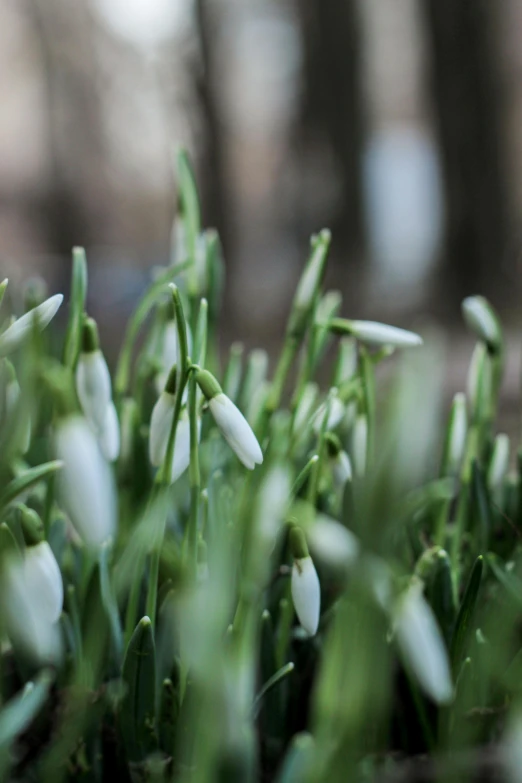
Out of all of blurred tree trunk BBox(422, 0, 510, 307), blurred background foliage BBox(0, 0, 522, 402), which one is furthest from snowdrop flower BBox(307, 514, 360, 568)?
blurred tree trunk BBox(422, 0, 510, 307)

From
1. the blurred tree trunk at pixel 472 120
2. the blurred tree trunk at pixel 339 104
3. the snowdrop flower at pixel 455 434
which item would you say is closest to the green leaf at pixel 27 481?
the snowdrop flower at pixel 455 434

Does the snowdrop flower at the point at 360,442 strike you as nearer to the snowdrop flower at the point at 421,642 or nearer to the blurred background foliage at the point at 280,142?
the snowdrop flower at the point at 421,642

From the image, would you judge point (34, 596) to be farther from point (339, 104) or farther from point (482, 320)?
point (339, 104)

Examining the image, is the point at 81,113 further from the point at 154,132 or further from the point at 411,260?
the point at 411,260

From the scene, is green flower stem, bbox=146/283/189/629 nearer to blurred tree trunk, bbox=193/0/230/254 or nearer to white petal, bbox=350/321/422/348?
white petal, bbox=350/321/422/348

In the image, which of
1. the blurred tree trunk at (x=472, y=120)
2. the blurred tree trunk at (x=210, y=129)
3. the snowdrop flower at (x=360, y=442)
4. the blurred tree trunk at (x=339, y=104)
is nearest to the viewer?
the snowdrop flower at (x=360, y=442)

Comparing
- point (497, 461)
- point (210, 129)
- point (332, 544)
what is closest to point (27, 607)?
point (332, 544)

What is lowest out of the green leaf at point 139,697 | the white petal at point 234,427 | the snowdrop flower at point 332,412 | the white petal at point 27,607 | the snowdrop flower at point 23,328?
the green leaf at point 139,697
